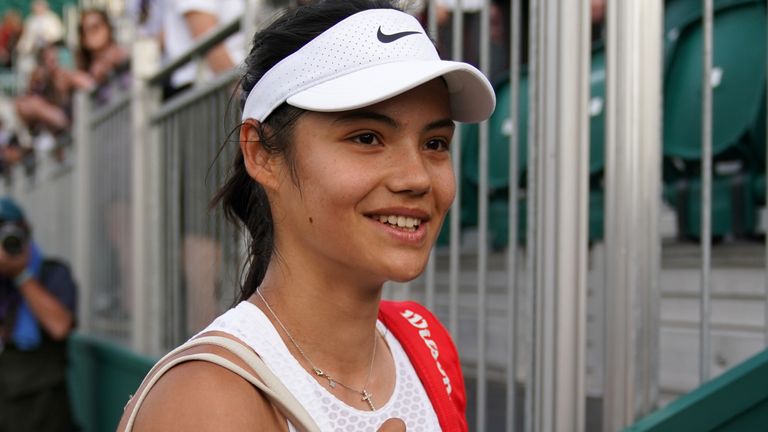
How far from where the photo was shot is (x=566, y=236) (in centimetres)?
192

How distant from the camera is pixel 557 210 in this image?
193 centimetres

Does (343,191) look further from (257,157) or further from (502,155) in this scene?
(502,155)

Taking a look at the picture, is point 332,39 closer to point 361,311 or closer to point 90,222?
point 361,311

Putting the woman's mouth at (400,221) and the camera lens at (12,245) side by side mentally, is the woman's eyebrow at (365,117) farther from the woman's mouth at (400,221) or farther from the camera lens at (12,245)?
the camera lens at (12,245)

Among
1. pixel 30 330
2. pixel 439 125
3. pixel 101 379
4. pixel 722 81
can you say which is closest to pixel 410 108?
pixel 439 125

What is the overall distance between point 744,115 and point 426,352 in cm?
142

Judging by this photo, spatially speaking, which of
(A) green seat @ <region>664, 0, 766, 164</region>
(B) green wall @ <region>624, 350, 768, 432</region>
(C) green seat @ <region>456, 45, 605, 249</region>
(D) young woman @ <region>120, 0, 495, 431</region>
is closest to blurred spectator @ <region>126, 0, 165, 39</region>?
(C) green seat @ <region>456, 45, 605, 249</region>

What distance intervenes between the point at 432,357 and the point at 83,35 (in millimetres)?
5165

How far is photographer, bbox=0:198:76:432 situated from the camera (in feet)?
14.4

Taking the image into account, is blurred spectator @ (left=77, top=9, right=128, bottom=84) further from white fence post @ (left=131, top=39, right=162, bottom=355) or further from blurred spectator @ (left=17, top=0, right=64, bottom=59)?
blurred spectator @ (left=17, top=0, right=64, bottom=59)

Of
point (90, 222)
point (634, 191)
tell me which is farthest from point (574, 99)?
point (90, 222)

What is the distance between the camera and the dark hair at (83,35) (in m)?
6.12

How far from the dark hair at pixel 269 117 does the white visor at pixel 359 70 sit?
31 mm

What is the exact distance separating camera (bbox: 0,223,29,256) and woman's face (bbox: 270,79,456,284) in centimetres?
327
